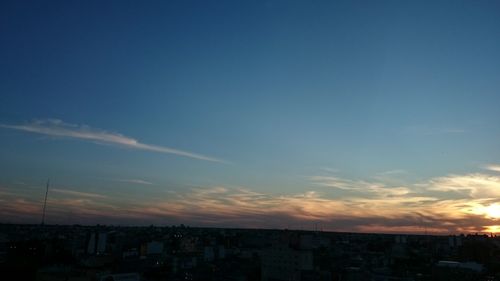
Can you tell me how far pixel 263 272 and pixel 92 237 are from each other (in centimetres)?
3240

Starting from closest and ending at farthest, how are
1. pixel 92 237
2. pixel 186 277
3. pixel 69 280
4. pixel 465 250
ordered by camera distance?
pixel 69 280, pixel 186 277, pixel 92 237, pixel 465 250

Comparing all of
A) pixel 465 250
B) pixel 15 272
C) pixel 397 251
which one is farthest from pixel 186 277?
pixel 465 250

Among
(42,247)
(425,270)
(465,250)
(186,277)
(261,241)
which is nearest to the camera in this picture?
(186,277)

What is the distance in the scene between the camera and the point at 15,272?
40.3 metres

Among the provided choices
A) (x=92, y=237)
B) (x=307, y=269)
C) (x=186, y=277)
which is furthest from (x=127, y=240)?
(x=307, y=269)

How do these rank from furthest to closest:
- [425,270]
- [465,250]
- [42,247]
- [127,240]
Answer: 1. [127,240]
2. [465,250]
3. [42,247]
4. [425,270]

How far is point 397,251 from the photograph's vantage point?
3108 inches

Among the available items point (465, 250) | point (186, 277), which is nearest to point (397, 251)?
point (465, 250)

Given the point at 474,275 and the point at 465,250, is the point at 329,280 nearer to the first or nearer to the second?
the point at 474,275

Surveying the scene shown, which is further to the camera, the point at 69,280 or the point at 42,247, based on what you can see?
the point at 42,247

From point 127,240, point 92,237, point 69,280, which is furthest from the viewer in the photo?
point 127,240

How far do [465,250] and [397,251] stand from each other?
11717 millimetres

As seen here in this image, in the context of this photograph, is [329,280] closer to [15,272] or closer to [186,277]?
[186,277]

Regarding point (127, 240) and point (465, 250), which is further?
point (127, 240)
